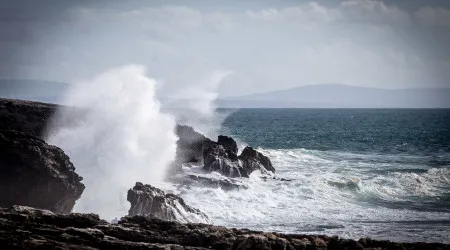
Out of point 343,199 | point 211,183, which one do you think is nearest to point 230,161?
point 211,183

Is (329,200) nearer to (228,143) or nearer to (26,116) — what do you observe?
(228,143)

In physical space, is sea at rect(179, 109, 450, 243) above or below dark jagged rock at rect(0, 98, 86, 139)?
below

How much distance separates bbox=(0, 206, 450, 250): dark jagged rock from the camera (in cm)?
1302

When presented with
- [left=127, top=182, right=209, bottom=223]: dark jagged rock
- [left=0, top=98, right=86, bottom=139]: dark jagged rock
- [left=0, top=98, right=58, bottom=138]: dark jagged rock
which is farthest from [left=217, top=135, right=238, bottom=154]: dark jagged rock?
[left=127, top=182, right=209, bottom=223]: dark jagged rock

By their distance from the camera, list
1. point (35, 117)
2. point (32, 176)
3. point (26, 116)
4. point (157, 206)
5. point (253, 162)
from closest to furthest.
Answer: point (32, 176)
point (157, 206)
point (26, 116)
point (35, 117)
point (253, 162)

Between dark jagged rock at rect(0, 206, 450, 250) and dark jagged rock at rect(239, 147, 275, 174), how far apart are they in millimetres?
23543

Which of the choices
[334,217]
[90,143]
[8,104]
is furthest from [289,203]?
[8,104]

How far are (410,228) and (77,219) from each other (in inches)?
662

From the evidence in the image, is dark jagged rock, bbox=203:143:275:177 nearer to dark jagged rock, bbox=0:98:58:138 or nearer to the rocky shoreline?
the rocky shoreline

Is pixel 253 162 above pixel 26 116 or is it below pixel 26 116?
below

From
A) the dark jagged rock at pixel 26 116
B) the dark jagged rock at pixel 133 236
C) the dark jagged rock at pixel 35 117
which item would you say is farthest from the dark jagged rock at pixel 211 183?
the dark jagged rock at pixel 133 236

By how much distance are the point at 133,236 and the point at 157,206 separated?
9.60m

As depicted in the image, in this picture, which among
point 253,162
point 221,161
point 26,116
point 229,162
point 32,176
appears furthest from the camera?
point 253,162

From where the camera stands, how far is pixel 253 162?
131 ft
